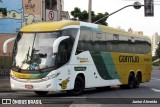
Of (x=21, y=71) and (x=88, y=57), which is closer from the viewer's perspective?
(x=21, y=71)

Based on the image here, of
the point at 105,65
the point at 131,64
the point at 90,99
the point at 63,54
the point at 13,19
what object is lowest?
the point at 90,99

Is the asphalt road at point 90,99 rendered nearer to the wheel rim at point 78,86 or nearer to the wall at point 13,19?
the wheel rim at point 78,86

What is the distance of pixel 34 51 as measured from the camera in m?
19.5

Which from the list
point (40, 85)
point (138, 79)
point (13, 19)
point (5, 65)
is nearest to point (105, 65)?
point (40, 85)

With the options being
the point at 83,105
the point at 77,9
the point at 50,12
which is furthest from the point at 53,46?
the point at 77,9

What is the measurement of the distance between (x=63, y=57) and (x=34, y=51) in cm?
121

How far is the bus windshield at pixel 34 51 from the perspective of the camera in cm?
1922

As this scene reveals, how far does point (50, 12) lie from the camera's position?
2770 cm

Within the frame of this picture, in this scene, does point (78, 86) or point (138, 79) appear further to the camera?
point (138, 79)

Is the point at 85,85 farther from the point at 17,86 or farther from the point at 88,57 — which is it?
the point at 17,86

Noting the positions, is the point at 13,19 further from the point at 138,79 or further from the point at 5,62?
the point at 138,79

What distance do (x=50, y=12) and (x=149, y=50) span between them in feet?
23.4

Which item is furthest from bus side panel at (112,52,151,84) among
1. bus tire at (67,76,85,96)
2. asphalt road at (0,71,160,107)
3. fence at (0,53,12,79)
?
fence at (0,53,12,79)

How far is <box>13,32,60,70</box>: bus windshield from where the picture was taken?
19219mm
